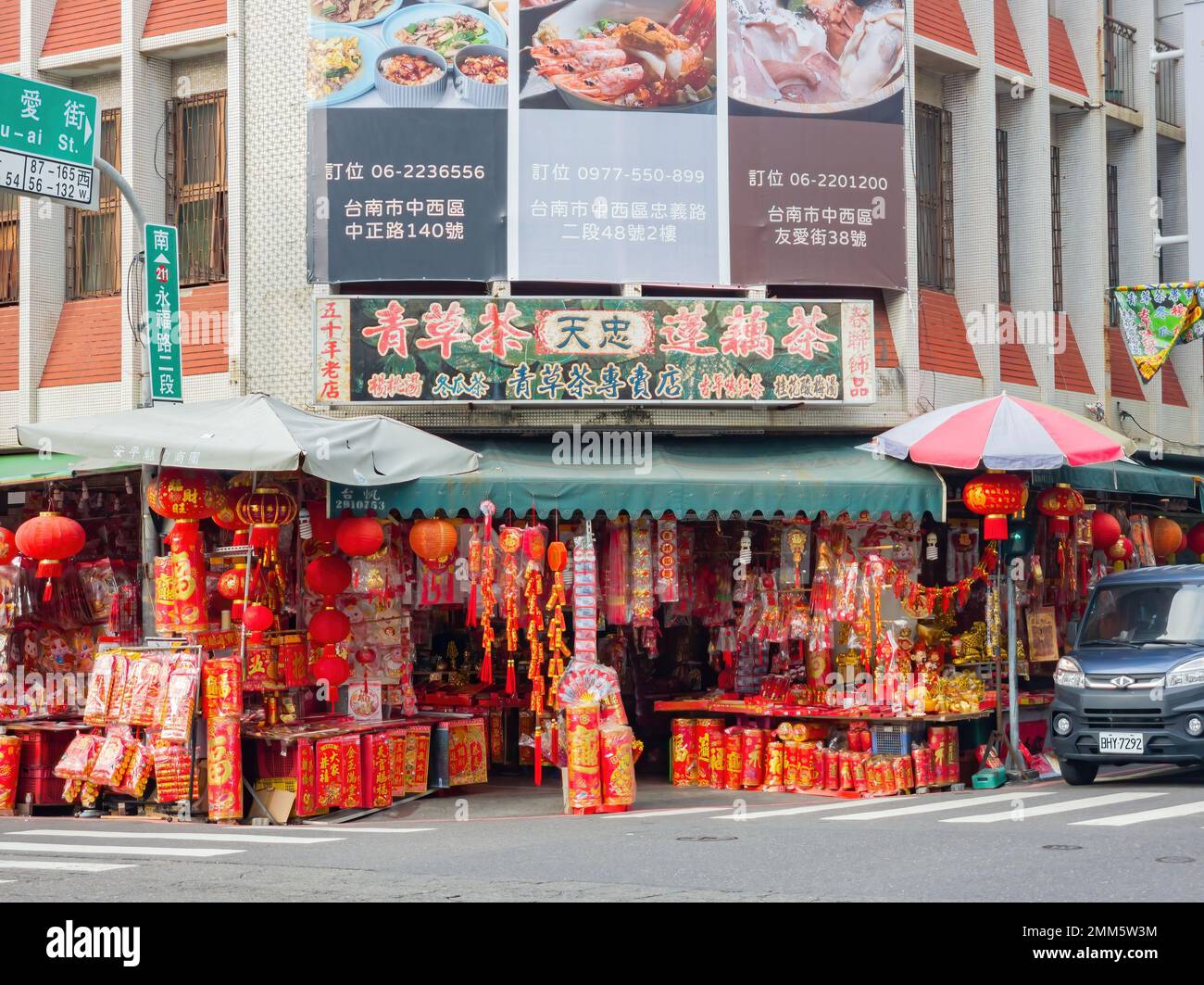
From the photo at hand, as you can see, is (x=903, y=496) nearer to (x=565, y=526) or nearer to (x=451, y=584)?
(x=565, y=526)

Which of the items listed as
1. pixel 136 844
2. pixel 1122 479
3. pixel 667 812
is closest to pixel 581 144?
pixel 667 812

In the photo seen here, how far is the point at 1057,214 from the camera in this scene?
20609 mm

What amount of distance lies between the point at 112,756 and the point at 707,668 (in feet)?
23.1

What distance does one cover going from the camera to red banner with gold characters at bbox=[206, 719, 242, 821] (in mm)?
14305

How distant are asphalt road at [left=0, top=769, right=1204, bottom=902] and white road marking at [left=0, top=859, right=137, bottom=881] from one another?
2cm

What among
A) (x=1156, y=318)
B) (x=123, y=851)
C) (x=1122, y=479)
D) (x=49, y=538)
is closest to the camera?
(x=123, y=851)

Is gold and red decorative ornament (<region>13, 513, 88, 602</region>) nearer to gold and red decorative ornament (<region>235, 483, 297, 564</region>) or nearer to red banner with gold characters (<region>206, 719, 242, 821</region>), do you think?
gold and red decorative ornament (<region>235, 483, 297, 564</region>)

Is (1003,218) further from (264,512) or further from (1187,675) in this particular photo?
(264,512)

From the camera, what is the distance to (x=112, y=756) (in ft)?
48.9

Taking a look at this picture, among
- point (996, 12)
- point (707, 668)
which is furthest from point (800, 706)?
point (996, 12)

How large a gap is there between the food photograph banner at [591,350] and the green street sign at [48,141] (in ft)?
8.38

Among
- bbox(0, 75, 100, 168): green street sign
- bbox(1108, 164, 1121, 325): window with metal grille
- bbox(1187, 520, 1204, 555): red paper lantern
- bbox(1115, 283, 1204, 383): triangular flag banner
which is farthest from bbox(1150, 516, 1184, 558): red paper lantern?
bbox(0, 75, 100, 168): green street sign

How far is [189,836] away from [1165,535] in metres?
12.3
